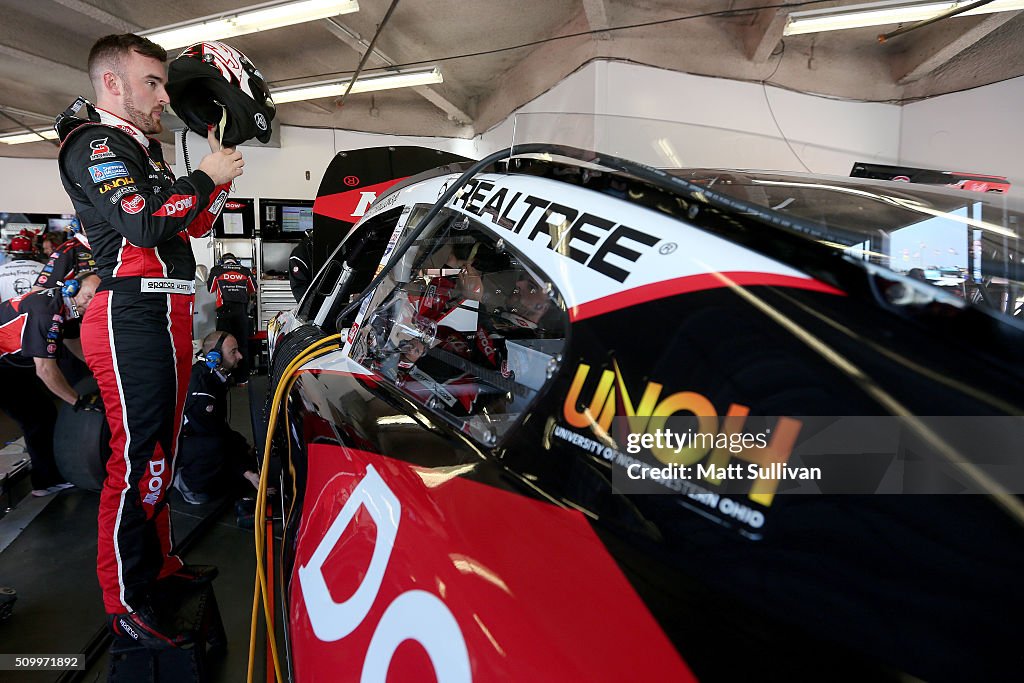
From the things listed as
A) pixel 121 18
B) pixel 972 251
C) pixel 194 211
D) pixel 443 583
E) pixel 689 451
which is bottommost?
pixel 443 583

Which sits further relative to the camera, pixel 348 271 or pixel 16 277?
pixel 16 277

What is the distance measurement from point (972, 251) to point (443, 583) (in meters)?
0.78

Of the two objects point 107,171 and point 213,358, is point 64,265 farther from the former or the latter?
point 107,171

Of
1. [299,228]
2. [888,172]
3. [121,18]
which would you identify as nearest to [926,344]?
[888,172]

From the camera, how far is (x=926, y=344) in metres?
0.56

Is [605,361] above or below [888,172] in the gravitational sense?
below

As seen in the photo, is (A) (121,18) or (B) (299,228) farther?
(B) (299,228)

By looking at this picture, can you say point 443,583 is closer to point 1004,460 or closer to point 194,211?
point 1004,460

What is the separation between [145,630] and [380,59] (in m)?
7.23

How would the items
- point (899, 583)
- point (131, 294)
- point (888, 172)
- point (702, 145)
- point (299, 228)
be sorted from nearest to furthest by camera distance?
point (899, 583), point (702, 145), point (888, 172), point (131, 294), point (299, 228)

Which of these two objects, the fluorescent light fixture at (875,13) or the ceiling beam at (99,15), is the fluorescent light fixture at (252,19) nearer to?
the ceiling beam at (99,15)

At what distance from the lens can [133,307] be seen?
1781mm

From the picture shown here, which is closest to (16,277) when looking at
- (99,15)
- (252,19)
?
(252,19)

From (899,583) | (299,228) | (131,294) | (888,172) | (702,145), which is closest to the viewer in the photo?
(899,583)
